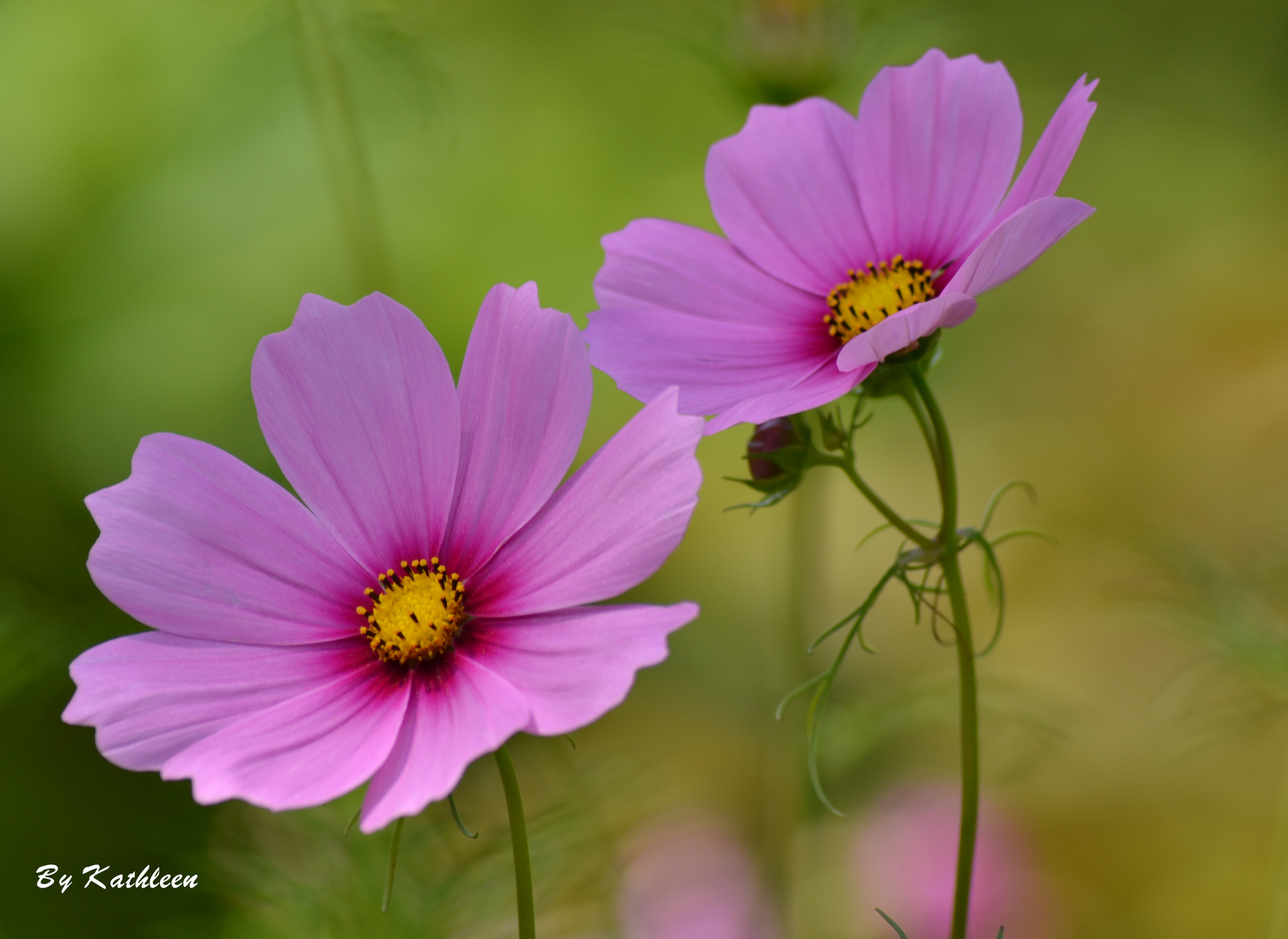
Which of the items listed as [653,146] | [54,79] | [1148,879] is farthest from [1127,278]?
[54,79]

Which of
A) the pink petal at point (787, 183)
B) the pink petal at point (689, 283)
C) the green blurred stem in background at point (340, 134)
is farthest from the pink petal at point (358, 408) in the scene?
the green blurred stem in background at point (340, 134)

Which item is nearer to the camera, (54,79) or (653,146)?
(54,79)

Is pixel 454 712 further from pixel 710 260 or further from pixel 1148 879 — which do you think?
pixel 1148 879

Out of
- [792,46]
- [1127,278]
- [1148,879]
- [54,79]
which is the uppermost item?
[54,79]

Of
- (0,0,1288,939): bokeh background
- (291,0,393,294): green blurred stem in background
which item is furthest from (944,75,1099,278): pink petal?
(291,0,393,294): green blurred stem in background

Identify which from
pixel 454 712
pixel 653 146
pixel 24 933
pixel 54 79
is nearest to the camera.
A: pixel 454 712

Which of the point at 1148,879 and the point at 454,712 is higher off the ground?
the point at 454,712

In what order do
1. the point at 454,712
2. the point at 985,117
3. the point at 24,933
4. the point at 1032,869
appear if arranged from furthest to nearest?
1. the point at 1032,869
2. the point at 24,933
3. the point at 985,117
4. the point at 454,712

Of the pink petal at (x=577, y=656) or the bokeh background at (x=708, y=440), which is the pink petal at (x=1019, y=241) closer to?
the pink petal at (x=577, y=656)
